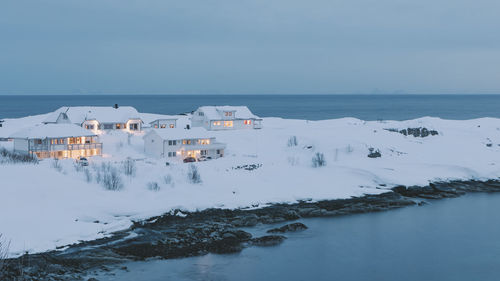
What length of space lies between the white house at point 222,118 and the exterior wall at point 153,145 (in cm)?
2004

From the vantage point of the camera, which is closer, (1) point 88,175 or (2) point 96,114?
(1) point 88,175

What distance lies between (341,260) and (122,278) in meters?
13.1

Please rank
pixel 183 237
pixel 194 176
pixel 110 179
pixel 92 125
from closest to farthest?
pixel 183 237 → pixel 110 179 → pixel 194 176 → pixel 92 125

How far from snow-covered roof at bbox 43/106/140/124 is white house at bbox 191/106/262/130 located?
11958mm

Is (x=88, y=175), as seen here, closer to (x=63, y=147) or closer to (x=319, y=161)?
(x=63, y=147)

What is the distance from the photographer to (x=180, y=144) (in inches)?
2398

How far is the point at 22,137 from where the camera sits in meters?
54.5

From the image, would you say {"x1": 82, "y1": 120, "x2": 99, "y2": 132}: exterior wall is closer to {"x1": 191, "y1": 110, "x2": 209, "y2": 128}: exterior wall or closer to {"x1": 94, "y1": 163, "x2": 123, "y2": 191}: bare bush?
{"x1": 191, "y1": 110, "x2": 209, "y2": 128}: exterior wall

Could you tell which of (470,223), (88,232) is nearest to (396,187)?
(470,223)

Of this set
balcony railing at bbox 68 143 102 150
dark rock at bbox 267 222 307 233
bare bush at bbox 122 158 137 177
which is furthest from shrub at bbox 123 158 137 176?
dark rock at bbox 267 222 307 233

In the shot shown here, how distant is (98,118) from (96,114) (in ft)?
3.27

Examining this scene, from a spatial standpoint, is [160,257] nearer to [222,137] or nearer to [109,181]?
[109,181]

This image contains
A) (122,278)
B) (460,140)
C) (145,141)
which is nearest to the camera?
(122,278)

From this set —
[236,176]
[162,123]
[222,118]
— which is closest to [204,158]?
[236,176]
